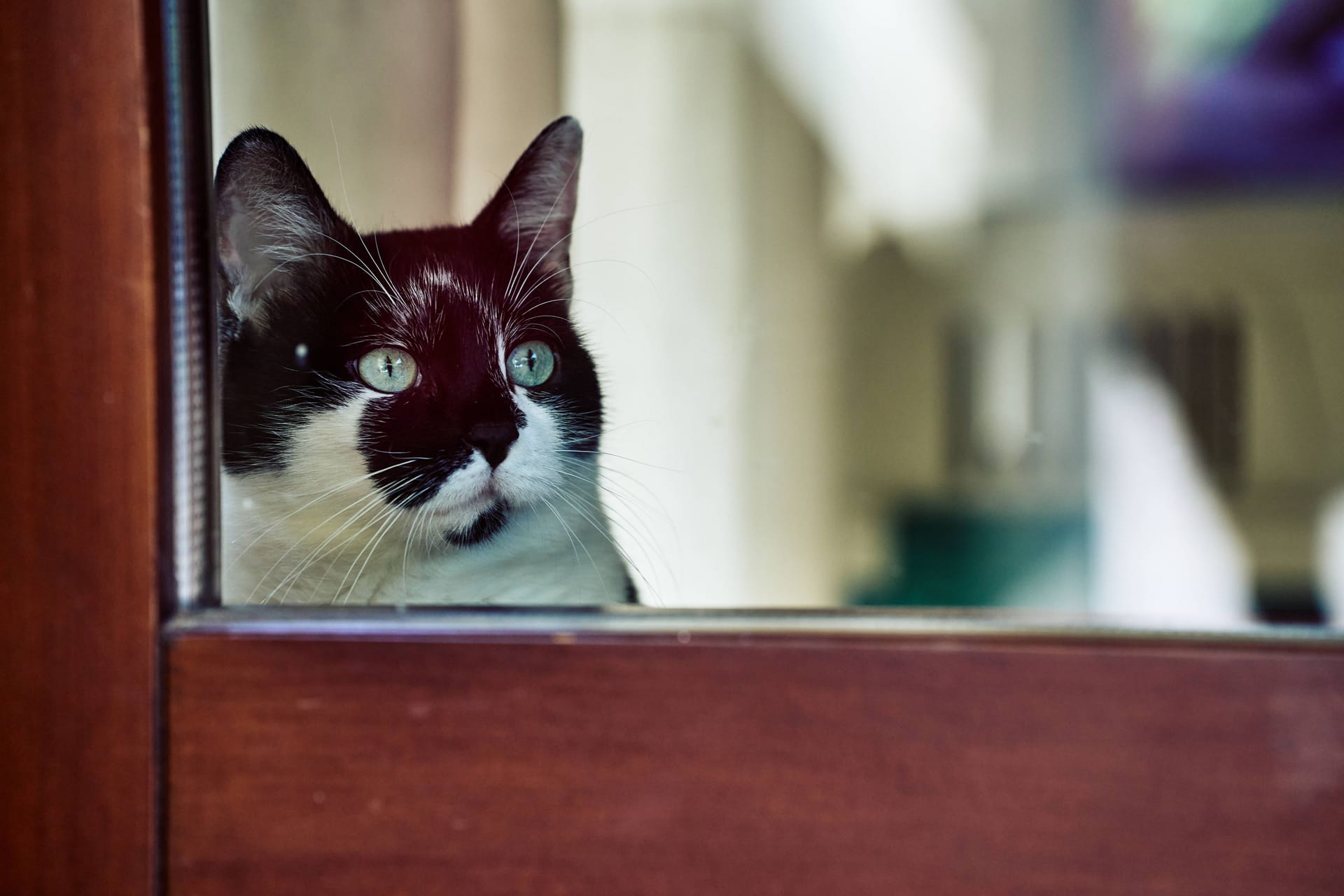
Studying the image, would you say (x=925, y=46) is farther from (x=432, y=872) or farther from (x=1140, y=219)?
(x=432, y=872)

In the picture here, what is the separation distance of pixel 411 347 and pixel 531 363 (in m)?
0.06

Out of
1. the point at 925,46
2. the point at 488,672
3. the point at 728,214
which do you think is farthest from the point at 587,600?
the point at 925,46

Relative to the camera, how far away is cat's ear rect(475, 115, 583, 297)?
413 millimetres

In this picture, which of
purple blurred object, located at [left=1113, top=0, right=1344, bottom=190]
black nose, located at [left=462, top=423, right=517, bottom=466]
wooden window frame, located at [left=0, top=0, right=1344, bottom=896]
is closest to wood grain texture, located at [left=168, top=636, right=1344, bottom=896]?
wooden window frame, located at [left=0, top=0, right=1344, bottom=896]

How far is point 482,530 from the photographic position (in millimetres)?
419

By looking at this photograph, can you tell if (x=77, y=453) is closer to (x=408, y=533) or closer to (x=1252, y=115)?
(x=408, y=533)

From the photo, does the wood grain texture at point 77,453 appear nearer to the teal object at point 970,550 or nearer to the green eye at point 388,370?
the green eye at point 388,370

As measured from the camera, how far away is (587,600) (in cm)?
37

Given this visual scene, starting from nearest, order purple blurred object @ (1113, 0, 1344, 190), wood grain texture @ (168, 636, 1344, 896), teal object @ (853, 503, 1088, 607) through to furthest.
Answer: wood grain texture @ (168, 636, 1344, 896) → teal object @ (853, 503, 1088, 607) → purple blurred object @ (1113, 0, 1344, 190)

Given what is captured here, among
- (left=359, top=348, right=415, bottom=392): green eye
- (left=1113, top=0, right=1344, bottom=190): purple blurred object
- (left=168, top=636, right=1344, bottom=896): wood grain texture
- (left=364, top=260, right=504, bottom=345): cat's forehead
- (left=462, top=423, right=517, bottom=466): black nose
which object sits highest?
(left=1113, top=0, right=1344, bottom=190): purple blurred object

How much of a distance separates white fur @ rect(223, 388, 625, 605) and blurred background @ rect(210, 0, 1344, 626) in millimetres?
25

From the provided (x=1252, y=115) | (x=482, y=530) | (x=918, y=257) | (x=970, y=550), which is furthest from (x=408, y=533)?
→ (x=1252, y=115)

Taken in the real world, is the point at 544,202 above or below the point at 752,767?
above

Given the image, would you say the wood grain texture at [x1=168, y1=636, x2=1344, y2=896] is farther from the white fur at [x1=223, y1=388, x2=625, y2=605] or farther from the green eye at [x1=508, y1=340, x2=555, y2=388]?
the green eye at [x1=508, y1=340, x2=555, y2=388]
